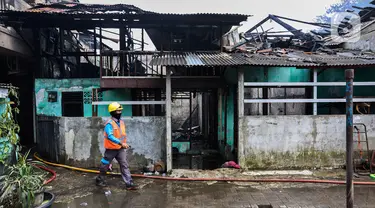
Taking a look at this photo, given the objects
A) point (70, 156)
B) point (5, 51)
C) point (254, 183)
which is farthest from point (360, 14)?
point (5, 51)

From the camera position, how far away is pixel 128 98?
32.2 feet

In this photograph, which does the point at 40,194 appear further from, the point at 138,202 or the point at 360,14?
the point at 360,14

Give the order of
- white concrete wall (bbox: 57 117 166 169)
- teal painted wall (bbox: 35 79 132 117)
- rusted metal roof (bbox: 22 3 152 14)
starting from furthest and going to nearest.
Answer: teal painted wall (bbox: 35 79 132 117), rusted metal roof (bbox: 22 3 152 14), white concrete wall (bbox: 57 117 166 169)

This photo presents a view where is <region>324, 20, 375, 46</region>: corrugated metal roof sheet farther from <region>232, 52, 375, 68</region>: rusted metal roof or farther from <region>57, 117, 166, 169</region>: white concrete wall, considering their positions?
<region>57, 117, 166, 169</region>: white concrete wall

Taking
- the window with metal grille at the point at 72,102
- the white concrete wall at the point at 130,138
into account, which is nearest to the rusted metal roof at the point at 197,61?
the white concrete wall at the point at 130,138

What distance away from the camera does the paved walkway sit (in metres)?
5.36

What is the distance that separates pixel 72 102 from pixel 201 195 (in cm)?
683

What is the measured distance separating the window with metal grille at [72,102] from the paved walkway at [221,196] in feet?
14.8

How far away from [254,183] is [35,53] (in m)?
9.58

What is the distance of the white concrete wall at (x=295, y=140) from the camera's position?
741cm

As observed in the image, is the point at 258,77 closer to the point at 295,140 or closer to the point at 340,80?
the point at 295,140

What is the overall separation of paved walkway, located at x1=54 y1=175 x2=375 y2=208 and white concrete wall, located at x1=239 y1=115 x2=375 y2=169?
116 cm

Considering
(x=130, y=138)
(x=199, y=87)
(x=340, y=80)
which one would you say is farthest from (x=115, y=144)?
(x=340, y=80)

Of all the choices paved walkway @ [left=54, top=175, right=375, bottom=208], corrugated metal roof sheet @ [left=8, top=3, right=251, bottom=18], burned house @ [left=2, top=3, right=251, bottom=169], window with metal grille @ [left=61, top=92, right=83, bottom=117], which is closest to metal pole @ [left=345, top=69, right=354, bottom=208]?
paved walkway @ [left=54, top=175, right=375, bottom=208]
